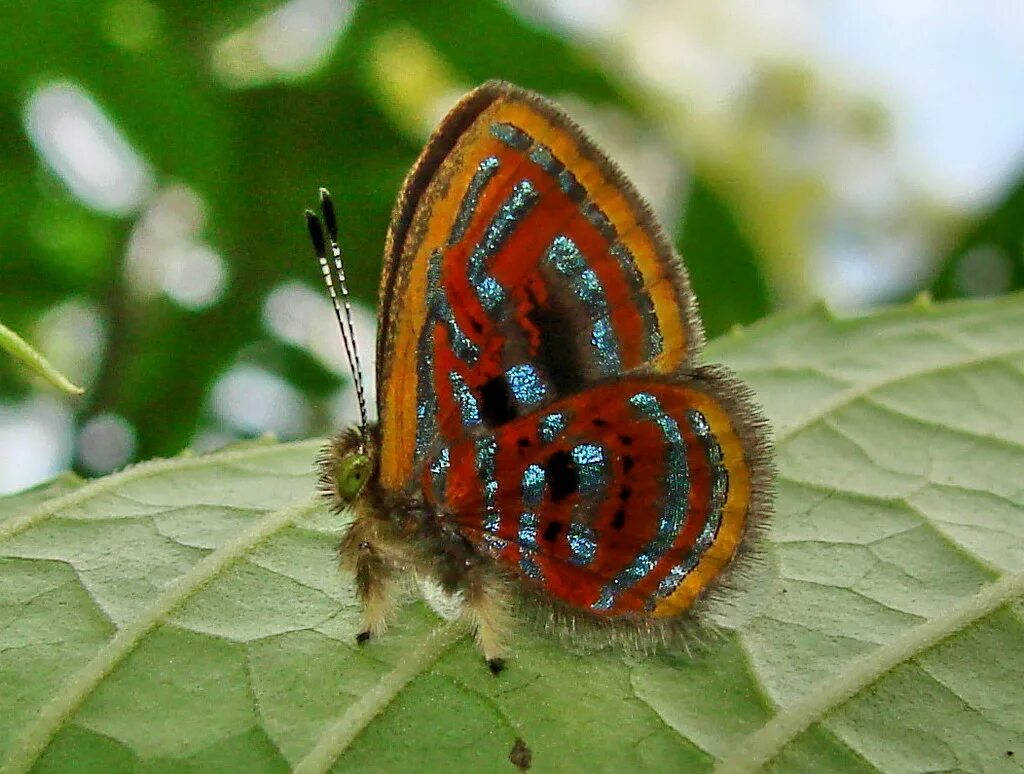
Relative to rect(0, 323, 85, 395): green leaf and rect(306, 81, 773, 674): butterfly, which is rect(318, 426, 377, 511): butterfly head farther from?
rect(0, 323, 85, 395): green leaf

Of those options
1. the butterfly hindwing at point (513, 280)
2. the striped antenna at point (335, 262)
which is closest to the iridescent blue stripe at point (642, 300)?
the butterfly hindwing at point (513, 280)

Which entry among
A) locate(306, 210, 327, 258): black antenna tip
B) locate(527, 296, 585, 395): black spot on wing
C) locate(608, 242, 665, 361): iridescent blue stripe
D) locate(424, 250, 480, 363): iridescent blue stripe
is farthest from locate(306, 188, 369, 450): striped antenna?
locate(608, 242, 665, 361): iridescent blue stripe

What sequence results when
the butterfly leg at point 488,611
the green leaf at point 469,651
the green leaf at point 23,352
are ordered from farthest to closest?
the butterfly leg at point 488,611, the green leaf at point 469,651, the green leaf at point 23,352

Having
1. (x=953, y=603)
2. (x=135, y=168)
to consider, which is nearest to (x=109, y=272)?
(x=135, y=168)

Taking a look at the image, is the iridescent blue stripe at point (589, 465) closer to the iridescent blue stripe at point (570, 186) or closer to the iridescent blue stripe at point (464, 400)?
the iridescent blue stripe at point (464, 400)

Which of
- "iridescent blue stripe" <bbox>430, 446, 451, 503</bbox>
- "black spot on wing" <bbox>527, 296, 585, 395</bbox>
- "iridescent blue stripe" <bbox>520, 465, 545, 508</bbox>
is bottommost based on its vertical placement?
"iridescent blue stripe" <bbox>520, 465, 545, 508</bbox>

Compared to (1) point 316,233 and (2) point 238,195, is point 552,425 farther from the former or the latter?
(2) point 238,195

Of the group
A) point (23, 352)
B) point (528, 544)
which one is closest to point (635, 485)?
point (528, 544)

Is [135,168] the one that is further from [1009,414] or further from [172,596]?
[1009,414]
